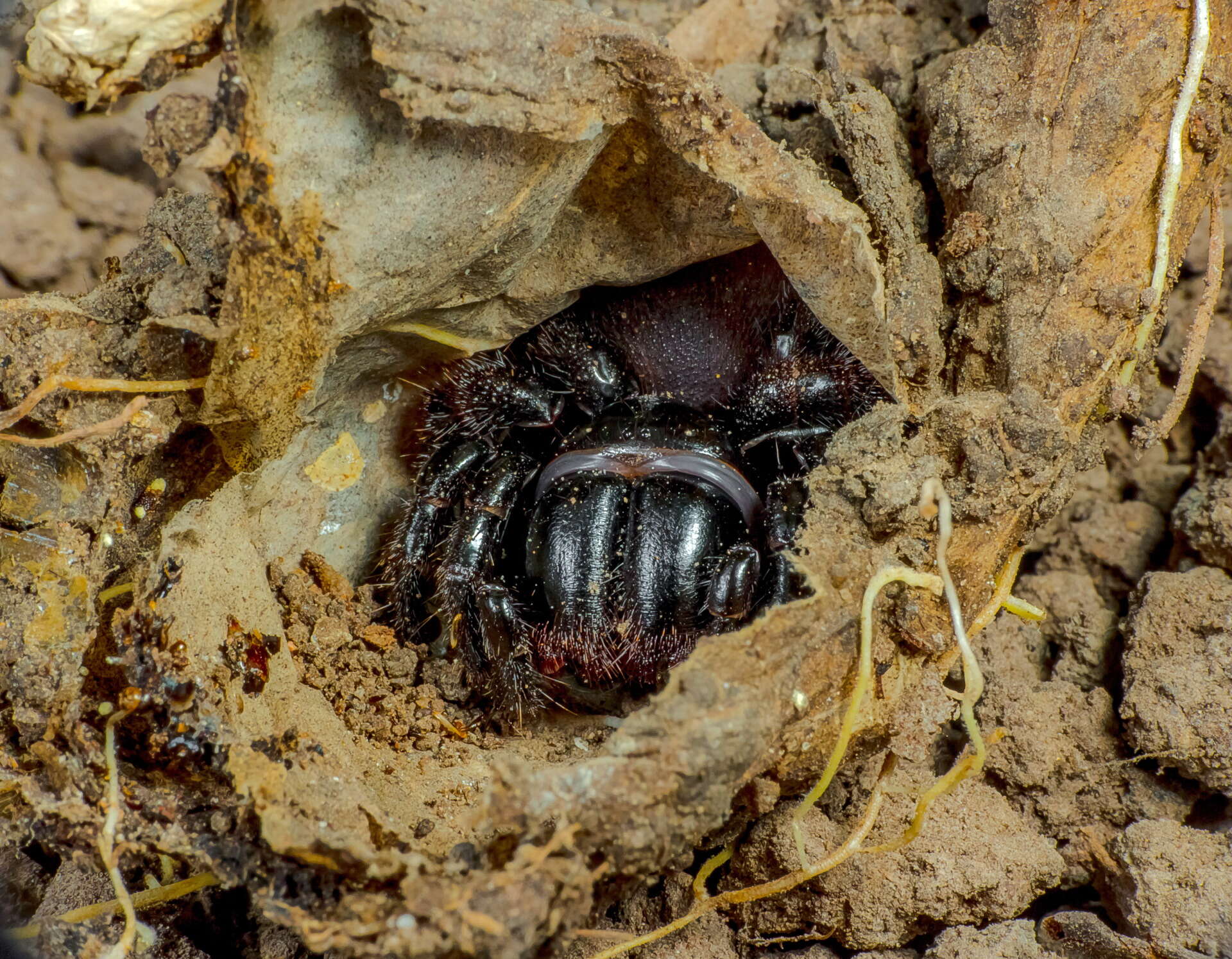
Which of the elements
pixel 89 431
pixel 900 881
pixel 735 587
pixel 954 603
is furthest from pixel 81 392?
pixel 900 881

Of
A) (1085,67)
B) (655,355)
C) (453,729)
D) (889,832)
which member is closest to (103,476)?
(453,729)

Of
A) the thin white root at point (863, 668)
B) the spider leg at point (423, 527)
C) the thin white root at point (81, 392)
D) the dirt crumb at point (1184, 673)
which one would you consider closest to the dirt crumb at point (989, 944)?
the thin white root at point (863, 668)

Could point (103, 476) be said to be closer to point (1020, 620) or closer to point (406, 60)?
point (406, 60)

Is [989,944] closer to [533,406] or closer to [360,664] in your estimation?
[360,664]

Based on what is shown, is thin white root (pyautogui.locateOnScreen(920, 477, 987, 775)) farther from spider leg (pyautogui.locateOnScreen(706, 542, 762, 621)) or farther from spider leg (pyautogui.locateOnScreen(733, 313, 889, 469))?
spider leg (pyautogui.locateOnScreen(733, 313, 889, 469))

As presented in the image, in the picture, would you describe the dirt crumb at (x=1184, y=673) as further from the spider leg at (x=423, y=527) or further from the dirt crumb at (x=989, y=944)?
the spider leg at (x=423, y=527)
